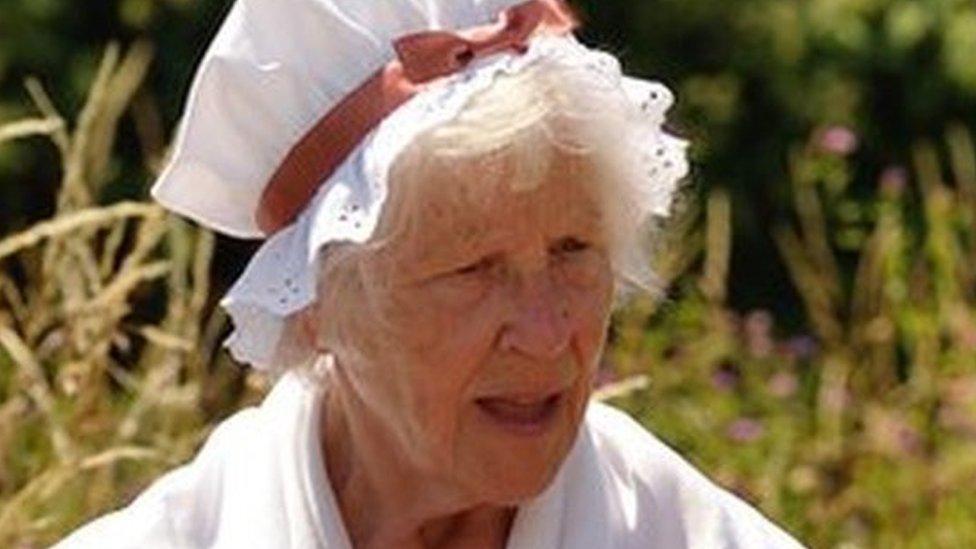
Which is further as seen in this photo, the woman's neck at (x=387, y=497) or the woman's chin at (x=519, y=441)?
the woman's neck at (x=387, y=497)

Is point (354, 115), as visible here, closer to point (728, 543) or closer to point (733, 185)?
point (728, 543)

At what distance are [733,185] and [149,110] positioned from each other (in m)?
1.26

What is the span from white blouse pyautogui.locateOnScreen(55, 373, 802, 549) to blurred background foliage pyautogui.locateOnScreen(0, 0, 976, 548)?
1.07 meters

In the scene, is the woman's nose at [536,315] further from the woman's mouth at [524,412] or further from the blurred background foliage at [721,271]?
the blurred background foliage at [721,271]

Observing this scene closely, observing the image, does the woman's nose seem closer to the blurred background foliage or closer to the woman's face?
Answer: the woman's face

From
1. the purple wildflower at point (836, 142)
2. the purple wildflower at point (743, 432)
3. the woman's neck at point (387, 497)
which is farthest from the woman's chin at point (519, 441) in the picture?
the purple wildflower at point (836, 142)

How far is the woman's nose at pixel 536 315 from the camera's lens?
13.8 ft

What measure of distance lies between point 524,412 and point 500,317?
0.10 meters

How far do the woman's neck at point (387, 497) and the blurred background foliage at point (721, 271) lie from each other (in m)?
1.16

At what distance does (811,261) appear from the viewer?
26.3ft

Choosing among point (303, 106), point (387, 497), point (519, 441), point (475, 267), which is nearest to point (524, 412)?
point (519, 441)

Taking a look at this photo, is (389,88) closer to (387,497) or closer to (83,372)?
(387,497)

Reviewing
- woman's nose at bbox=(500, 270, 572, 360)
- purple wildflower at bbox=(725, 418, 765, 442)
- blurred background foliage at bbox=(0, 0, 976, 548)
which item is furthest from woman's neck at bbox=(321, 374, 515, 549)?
purple wildflower at bbox=(725, 418, 765, 442)

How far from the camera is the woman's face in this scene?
419 cm
